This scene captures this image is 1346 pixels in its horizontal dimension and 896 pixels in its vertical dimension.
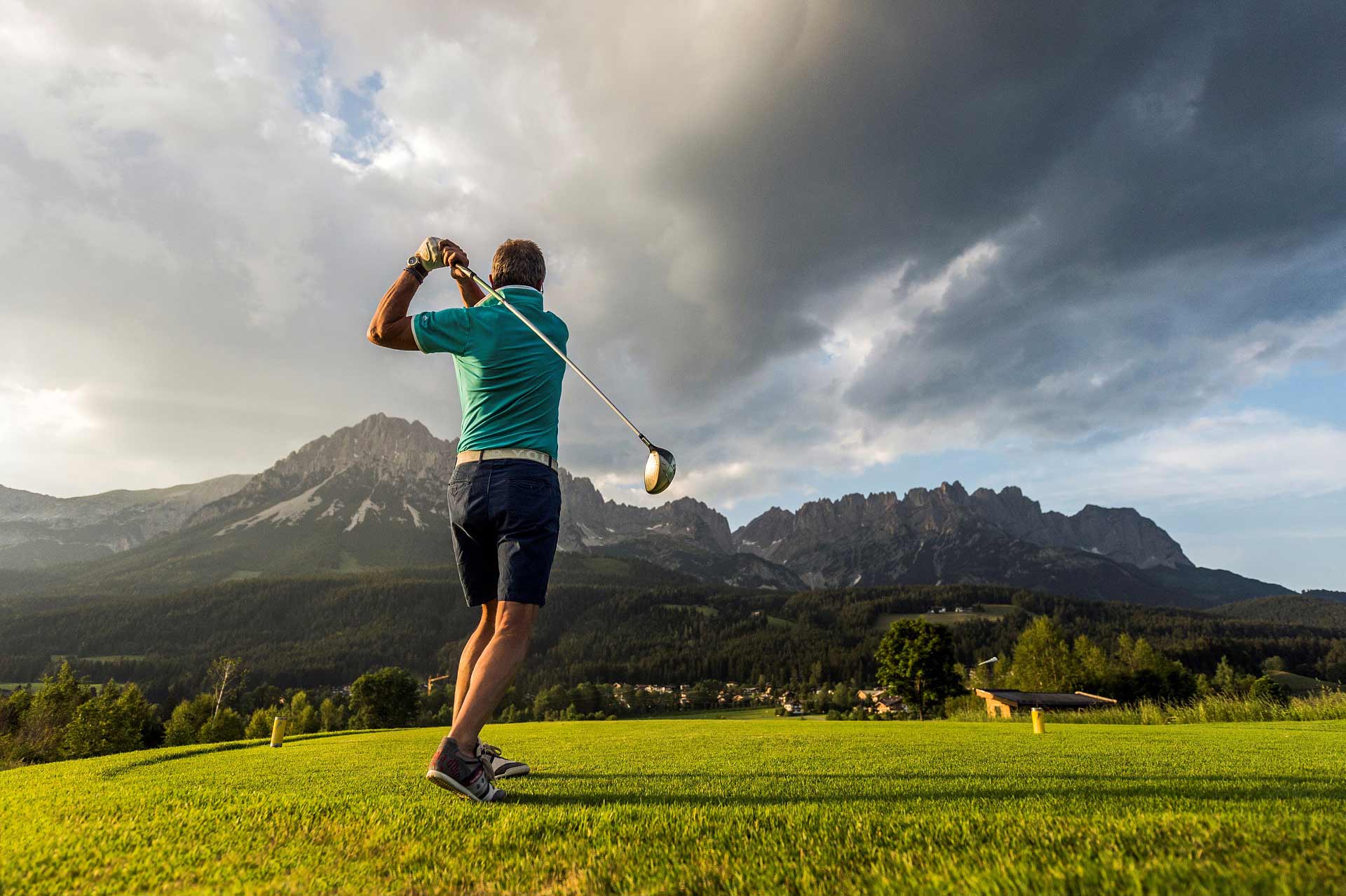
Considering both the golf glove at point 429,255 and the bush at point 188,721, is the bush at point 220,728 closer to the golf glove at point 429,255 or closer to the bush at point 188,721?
the bush at point 188,721

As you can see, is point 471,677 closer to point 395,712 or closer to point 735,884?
point 735,884

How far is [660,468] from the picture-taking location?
15.5 feet

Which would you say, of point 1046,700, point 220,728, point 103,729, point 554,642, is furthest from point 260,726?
point 554,642

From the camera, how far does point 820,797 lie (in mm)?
3160

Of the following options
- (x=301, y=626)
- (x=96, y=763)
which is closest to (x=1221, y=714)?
(x=96, y=763)

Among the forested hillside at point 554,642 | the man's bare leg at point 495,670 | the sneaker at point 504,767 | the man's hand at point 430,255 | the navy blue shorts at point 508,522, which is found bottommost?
the forested hillside at point 554,642

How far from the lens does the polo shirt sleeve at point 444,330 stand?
13.7 feet

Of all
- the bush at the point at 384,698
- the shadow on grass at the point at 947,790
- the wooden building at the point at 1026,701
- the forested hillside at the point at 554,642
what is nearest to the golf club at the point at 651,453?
the shadow on grass at the point at 947,790

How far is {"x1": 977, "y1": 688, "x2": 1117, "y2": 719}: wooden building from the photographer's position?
40938 mm

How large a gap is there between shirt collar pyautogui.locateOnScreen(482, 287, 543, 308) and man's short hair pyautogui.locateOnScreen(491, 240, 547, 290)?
0.08 m

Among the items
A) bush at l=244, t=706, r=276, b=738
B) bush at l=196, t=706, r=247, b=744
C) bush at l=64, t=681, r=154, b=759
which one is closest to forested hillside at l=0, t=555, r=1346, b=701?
bush at l=244, t=706, r=276, b=738

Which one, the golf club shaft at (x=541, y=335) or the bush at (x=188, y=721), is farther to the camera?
the bush at (x=188, y=721)

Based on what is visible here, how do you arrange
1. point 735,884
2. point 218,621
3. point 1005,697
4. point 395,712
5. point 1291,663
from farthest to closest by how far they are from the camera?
point 218,621
point 1291,663
point 395,712
point 1005,697
point 735,884

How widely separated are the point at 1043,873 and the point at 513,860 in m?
1.60
